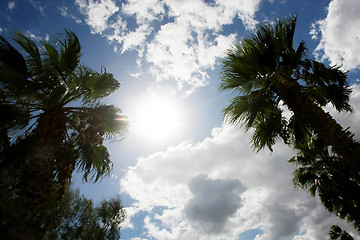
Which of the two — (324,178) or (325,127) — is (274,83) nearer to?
(325,127)

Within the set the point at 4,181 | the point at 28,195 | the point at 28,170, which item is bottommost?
the point at 28,195

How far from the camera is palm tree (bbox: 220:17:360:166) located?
6.13 metres

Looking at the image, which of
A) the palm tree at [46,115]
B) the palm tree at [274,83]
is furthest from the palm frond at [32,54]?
the palm tree at [274,83]

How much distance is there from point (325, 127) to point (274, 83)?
2.09 metres

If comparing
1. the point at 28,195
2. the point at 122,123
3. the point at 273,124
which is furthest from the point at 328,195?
the point at 28,195

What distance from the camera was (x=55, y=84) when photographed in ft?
19.3

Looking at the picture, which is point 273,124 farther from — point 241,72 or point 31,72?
point 31,72

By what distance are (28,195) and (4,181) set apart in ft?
7.51

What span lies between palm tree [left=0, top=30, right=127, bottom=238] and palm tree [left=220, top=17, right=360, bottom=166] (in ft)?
14.9

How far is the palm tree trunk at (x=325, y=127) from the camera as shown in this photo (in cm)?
411

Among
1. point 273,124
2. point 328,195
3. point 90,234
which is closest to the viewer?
point 273,124

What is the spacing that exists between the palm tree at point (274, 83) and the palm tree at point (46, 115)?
14.9 feet

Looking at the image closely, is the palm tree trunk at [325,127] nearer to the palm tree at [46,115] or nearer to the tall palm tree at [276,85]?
the tall palm tree at [276,85]

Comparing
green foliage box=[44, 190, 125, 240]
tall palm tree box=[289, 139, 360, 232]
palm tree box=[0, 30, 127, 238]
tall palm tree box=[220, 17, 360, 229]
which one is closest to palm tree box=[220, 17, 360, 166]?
tall palm tree box=[220, 17, 360, 229]
